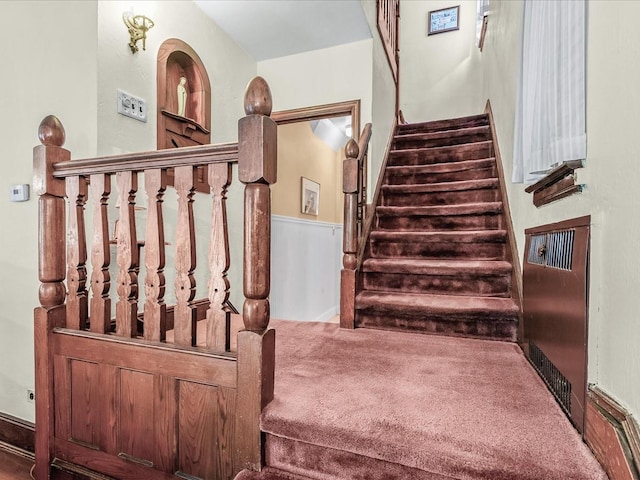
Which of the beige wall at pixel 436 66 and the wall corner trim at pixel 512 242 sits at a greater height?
the beige wall at pixel 436 66

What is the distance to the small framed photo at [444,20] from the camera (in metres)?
4.97

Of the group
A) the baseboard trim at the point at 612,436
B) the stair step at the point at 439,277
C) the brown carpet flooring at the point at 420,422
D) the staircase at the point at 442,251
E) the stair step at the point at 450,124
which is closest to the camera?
the baseboard trim at the point at 612,436

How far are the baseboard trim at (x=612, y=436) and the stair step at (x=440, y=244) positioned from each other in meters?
1.45

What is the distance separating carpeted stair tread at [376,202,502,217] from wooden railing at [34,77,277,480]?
1.82m

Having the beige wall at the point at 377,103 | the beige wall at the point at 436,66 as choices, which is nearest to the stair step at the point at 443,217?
the beige wall at the point at 377,103

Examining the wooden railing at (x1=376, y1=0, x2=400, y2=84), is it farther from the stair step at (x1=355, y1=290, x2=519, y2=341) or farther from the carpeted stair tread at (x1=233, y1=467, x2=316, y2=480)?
the carpeted stair tread at (x1=233, y1=467, x2=316, y2=480)

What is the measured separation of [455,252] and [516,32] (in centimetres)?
134

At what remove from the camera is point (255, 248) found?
1.10 metres

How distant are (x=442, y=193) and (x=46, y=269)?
260cm

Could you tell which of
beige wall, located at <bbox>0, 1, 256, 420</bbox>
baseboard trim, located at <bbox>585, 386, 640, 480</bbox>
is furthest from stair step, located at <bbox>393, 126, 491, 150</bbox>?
baseboard trim, located at <bbox>585, 386, 640, 480</bbox>

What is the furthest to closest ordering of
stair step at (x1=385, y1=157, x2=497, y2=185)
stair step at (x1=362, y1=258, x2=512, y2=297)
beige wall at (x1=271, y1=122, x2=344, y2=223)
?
beige wall at (x1=271, y1=122, x2=344, y2=223) → stair step at (x1=385, y1=157, x2=497, y2=185) → stair step at (x1=362, y1=258, x2=512, y2=297)

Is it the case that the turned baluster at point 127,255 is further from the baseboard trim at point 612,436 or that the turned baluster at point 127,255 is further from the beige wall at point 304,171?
the beige wall at point 304,171

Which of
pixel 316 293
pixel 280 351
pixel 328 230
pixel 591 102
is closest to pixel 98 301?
pixel 280 351

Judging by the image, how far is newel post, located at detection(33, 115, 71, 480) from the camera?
1.44 metres
